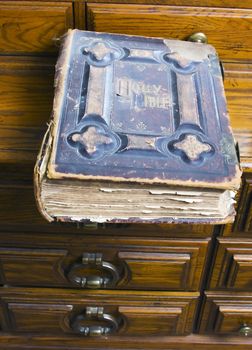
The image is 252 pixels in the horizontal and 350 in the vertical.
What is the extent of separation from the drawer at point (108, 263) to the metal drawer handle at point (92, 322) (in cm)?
7

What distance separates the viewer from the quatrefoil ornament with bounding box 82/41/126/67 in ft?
1.95

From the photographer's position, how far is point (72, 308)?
818 millimetres

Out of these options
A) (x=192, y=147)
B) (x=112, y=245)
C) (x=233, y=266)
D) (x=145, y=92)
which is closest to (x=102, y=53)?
(x=145, y=92)

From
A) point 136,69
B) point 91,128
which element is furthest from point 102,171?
point 136,69

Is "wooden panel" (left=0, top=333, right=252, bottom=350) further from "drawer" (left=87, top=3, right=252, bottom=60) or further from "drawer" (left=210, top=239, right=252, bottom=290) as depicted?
"drawer" (left=87, top=3, right=252, bottom=60)

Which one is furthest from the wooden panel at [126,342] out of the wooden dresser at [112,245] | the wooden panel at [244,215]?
the wooden panel at [244,215]

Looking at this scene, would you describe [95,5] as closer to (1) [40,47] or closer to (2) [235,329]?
(1) [40,47]

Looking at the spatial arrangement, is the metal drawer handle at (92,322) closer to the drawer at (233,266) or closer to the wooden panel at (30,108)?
the drawer at (233,266)

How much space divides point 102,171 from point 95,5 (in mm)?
281

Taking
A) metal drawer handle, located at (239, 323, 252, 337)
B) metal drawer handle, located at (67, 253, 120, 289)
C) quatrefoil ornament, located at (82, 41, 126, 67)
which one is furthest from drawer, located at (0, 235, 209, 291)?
quatrefoil ornament, located at (82, 41, 126, 67)

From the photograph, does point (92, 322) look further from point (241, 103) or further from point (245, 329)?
point (241, 103)

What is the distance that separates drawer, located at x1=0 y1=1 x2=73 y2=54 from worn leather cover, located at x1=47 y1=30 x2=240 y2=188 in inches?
1.7

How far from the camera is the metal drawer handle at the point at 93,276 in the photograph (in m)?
0.71

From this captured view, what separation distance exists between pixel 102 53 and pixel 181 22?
0.45ft
